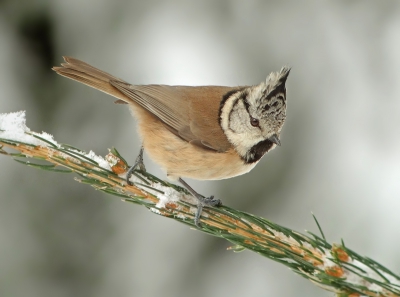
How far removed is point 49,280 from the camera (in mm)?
4074

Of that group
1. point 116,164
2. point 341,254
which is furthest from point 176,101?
point 341,254

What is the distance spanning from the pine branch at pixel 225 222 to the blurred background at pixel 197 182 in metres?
1.72

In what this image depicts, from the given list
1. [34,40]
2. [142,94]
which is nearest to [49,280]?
[142,94]

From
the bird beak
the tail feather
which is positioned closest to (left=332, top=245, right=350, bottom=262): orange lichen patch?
the bird beak

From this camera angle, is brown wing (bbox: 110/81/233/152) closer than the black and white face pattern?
No

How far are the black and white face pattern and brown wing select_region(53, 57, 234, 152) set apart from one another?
0.08 metres

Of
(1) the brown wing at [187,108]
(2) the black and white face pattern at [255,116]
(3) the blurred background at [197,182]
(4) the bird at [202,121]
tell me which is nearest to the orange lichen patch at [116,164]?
(4) the bird at [202,121]

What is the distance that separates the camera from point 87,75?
11.3ft

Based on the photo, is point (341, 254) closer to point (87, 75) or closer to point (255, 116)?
point (255, 116)

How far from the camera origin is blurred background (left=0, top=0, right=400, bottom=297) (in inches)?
163

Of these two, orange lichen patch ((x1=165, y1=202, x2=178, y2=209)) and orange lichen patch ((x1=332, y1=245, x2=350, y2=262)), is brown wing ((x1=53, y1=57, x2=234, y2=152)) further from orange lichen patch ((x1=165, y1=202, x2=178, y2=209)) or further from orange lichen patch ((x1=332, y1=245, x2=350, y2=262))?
orange lichen patch ((x1=332, y1=245, x2=350, y2=262))

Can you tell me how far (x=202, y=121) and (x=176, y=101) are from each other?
267mm

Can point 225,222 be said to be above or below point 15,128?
above

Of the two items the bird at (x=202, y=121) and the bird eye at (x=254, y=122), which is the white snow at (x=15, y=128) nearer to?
the bird at (x=202, y=121)
